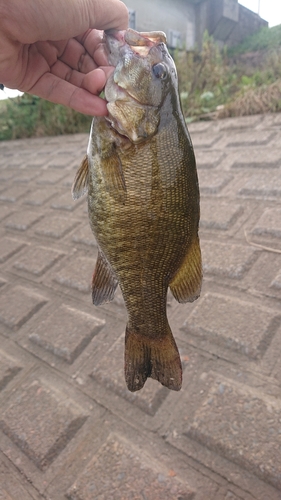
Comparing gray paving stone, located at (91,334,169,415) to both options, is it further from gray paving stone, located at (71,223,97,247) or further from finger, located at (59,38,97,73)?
finger, located at (59,38,97,73)

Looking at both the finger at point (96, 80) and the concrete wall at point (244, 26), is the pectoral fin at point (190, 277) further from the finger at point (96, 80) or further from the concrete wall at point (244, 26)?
the concrete wall at point (244, 26)

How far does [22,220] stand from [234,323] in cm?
300

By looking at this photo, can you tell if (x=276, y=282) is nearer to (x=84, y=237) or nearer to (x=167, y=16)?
(x=84, y=237)

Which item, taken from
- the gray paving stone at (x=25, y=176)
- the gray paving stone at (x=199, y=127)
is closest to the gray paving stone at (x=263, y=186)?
the gray paving stone at (x=199, y=127)

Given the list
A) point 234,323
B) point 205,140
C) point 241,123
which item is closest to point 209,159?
point 205,140

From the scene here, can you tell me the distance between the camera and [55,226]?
13.2ft

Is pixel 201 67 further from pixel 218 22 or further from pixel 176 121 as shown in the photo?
pixel 176 121

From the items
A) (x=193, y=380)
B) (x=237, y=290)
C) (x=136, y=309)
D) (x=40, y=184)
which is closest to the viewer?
(x=136, y=309)

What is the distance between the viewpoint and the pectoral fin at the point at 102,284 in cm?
144

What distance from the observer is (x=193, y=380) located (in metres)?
2.05

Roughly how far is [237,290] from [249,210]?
0.95m

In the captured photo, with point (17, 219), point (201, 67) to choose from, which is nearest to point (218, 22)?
point (201, 67)

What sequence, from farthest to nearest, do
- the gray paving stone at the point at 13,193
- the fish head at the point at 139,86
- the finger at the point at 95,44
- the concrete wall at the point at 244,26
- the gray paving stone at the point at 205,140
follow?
1. the concrete wall at the point at 244,26
2. the gray paving stone at the point at 13,193
3. the gray paving stone at the point at 205,140
4. the finger at the point at 95,44
5. the fish head at the point at 139,86

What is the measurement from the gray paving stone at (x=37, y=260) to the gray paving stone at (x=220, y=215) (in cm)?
134
